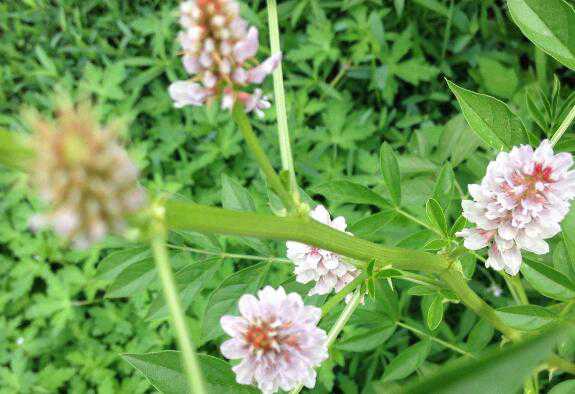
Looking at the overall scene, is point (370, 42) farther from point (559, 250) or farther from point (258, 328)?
point (258, 328)

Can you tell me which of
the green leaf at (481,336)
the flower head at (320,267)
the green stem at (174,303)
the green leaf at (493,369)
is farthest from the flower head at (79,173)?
the green leaf at (481,336)

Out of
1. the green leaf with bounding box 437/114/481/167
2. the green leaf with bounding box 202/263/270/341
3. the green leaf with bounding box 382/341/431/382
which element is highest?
the green leaf with bounding box 437/114/481/167

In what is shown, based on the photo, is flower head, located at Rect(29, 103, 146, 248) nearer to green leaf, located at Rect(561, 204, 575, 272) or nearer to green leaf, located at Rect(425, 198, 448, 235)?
green leaf, located at Rect(425, 198, 448, 235)

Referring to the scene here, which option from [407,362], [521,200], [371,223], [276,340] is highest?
[521,200]

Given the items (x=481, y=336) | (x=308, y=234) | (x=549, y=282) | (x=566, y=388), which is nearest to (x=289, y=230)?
(x=308, y=234)

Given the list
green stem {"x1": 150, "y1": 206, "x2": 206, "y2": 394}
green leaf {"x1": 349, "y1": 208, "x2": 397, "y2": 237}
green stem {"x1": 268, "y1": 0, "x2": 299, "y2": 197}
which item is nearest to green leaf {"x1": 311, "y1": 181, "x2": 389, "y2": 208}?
green leaf {"x1": 349, "y1": 208, "x2": 397, "y2": 237}

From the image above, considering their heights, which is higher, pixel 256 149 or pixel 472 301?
pixel 256 149

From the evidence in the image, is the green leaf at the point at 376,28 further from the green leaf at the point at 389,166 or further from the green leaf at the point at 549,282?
the green leaf at the point at 549,282

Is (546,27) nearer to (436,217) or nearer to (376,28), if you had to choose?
(436,217)
